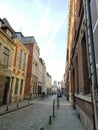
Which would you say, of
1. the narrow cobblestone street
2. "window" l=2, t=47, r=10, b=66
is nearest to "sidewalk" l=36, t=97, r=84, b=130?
the narrow cobblestone street

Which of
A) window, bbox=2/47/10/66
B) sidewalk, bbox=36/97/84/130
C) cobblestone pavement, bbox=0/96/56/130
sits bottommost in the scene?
cobblestone pavement, bbox=0/96/56/130

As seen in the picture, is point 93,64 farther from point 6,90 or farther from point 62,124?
point 6,90

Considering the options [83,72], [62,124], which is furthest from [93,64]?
[62,124]

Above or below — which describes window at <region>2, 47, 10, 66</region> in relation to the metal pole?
above

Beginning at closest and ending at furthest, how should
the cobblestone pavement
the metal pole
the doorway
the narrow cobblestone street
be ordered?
1. the metal pole
2. the narrow cobblestone street
3. the cobblestone pavement
4. the doorway

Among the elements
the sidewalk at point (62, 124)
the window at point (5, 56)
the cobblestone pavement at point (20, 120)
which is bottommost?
the cobblestone pavement at point (20, 120)

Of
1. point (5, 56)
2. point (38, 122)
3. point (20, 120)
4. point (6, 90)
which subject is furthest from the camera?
point (6, 90)

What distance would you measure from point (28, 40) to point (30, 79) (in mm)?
9130

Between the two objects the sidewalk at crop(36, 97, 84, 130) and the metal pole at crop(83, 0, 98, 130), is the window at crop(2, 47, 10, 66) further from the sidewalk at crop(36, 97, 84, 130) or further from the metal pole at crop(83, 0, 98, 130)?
the metal pole at crop(83, 0, 98, 130)

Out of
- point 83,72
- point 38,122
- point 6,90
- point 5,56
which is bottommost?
point 38,122

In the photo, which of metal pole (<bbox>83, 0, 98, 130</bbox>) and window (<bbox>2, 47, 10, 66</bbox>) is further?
window (<bbox>2, 47, 10, 66</bbox>)

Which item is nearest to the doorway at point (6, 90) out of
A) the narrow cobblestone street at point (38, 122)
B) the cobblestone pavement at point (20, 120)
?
the cobblestone pavement at point (20, 120)

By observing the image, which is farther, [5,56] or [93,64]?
[5,56]

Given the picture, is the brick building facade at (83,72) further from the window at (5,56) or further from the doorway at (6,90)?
the doorway at (6,90)
